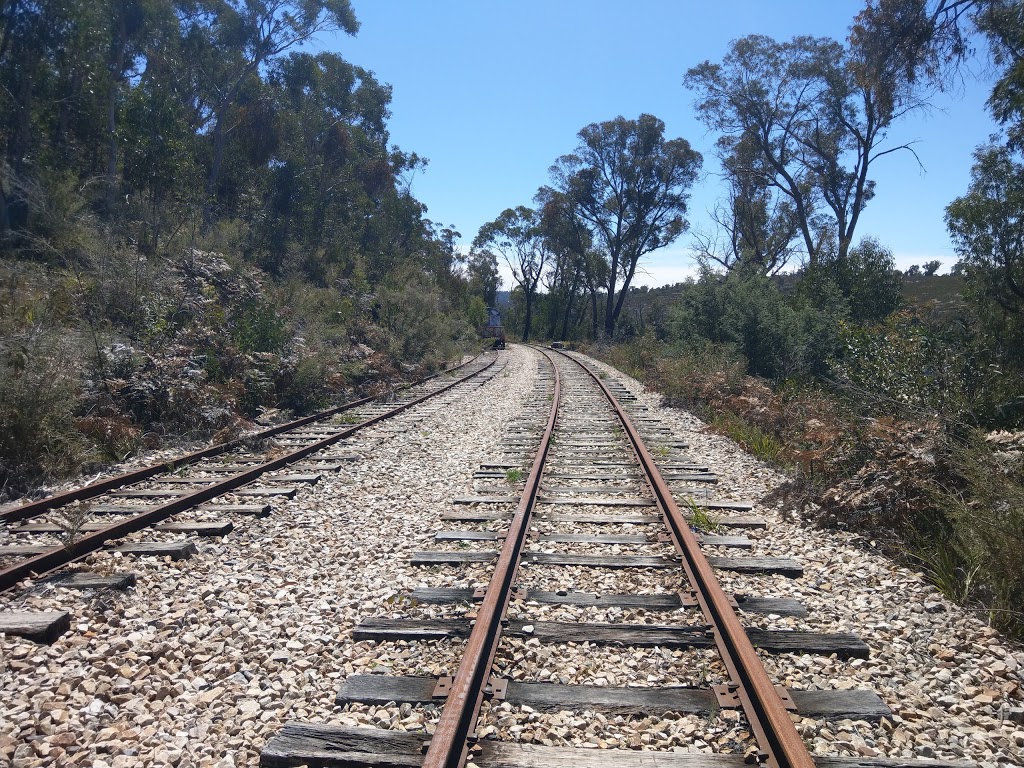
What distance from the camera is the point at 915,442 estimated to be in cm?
606

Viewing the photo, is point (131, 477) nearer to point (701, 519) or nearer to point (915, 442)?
point (701, 519)

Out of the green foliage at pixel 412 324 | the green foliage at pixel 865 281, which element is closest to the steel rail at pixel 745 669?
the green foliage at pixel 412 324

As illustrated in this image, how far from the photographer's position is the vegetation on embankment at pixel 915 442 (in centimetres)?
452

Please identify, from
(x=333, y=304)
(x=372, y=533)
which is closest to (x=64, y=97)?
(x=333, y=304)

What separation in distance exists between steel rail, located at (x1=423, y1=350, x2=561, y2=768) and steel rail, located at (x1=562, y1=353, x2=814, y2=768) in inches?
48.3

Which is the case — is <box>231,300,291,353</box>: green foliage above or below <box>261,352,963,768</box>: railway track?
above

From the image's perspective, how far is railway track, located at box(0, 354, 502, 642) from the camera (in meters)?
4.39

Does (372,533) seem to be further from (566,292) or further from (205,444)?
(566,292)

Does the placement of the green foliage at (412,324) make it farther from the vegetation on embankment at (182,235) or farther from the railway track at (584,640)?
the railway track at (584,640)

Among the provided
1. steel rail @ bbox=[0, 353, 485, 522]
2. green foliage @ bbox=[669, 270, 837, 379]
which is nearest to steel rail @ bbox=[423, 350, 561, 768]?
steel rail @ bbox=[0, 353, 485, 522]

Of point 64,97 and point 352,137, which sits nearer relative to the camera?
point 64,97

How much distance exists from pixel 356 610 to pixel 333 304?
16386 millimetres

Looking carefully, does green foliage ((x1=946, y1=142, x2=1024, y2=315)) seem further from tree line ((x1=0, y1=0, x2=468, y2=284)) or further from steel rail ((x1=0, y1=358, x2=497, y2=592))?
tree line ((x1=0, y1=0, x2=468, y2=284))

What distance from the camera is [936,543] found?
5.10 m
